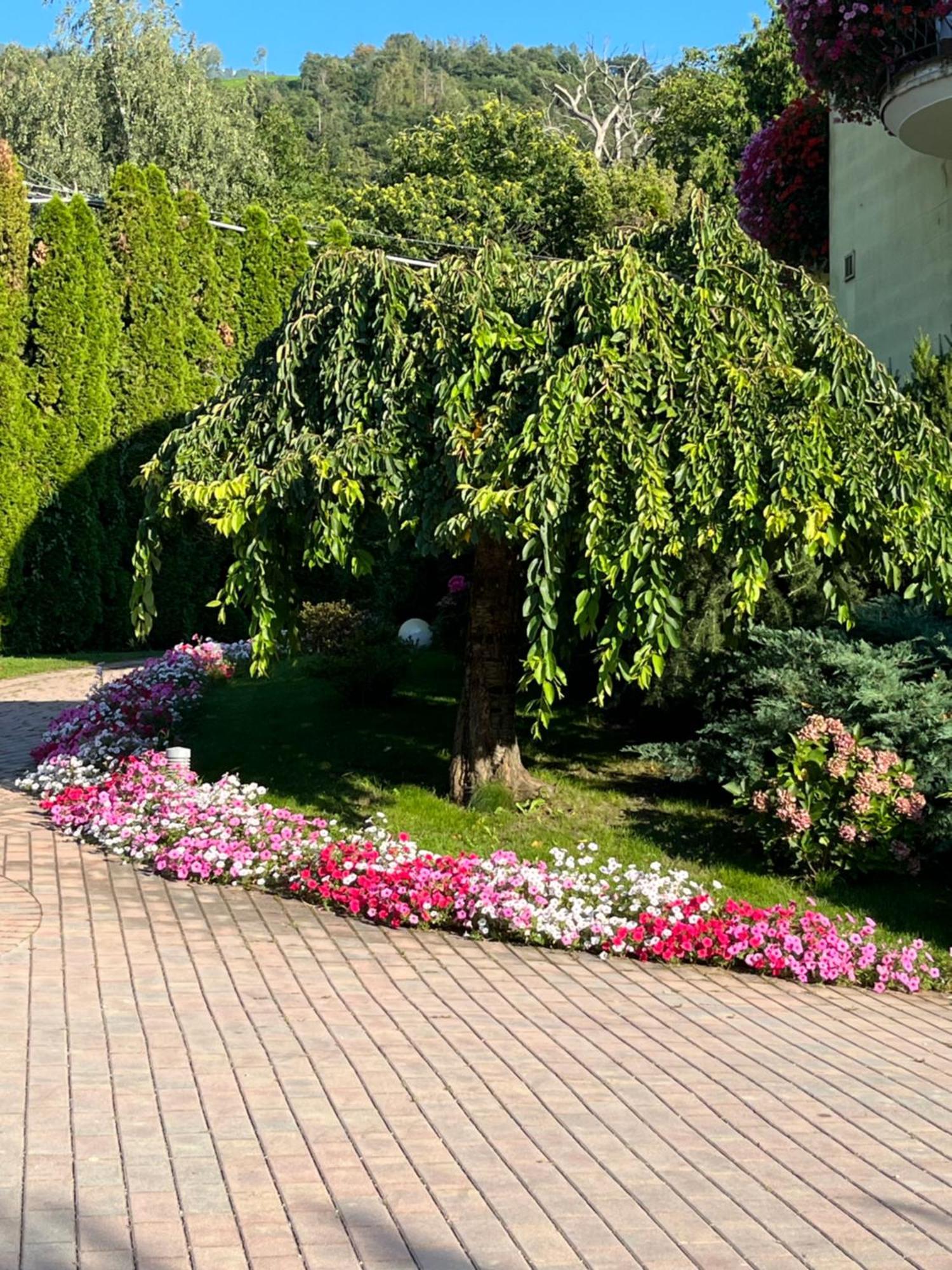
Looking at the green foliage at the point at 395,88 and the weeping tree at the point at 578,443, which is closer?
the weeping tree at the point at 578,443

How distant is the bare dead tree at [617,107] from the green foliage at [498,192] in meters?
7.21

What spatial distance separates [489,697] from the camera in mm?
9000

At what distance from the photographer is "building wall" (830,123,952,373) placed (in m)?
12.5

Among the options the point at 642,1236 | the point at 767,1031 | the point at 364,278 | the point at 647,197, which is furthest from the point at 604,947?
the point at 647,197

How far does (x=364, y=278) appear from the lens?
8234 millimetres

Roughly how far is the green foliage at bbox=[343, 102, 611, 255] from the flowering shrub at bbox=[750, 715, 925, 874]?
2536cm

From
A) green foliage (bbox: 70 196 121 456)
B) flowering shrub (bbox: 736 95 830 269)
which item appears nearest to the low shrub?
green foliage (bbox: 70 196 121 456)

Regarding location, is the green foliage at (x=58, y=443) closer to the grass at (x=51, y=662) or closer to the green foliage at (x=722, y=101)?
the grass at (x=51, y=662)

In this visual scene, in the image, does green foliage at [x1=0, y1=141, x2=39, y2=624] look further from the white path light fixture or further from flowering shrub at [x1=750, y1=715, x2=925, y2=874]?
flowering shrub at [x1=750, y1=715, x2=925, y2=874]

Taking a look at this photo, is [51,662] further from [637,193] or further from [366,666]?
[637,193]

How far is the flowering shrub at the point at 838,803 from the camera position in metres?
7.56

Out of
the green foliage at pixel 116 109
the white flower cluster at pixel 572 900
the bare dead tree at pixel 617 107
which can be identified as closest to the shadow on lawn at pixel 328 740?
the white flower cluster at pixel 572 900

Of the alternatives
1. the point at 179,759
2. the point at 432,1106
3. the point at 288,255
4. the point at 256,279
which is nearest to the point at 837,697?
the point at 432,1106

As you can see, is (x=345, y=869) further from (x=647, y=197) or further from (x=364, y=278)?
(x=647, y=197)
